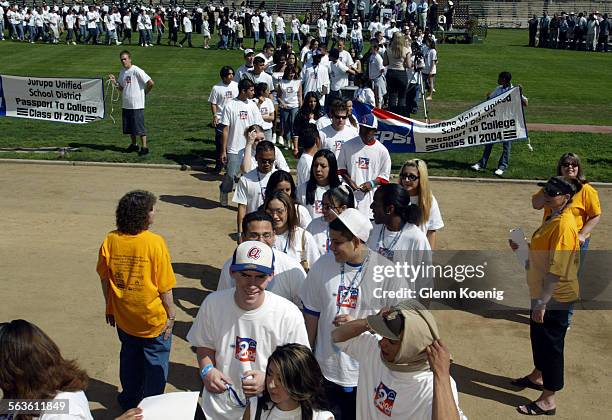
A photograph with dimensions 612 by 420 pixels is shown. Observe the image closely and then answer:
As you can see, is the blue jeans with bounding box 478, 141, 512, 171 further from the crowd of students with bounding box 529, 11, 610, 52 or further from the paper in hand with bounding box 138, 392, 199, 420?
the crowd of students with bounding box 529, 11, 610, 52

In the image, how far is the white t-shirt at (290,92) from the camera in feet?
54.1

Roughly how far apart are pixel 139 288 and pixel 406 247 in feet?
7.82

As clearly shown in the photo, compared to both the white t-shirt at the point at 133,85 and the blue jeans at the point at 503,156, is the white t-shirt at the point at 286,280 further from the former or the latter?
the white t-shirt at the point at 133,85

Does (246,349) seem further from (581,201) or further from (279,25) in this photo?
(279,25)

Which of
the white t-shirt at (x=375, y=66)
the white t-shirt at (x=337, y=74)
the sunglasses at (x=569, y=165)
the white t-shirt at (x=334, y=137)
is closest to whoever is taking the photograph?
the sunglasses at (x=569, y=165)

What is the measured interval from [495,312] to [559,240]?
2853mm

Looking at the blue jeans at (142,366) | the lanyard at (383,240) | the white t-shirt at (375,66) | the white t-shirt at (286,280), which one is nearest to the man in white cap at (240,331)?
the white t-shirt at (286,280)

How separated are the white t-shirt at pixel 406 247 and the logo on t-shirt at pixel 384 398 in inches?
84.0

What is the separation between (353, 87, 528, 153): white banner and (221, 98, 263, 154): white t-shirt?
294 centimetres

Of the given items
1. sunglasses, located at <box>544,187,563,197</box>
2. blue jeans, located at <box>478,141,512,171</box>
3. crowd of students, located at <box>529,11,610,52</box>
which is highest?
crowd of students, located at <box>529,11,610,52</box>

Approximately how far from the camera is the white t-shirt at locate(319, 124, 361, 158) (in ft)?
34.9

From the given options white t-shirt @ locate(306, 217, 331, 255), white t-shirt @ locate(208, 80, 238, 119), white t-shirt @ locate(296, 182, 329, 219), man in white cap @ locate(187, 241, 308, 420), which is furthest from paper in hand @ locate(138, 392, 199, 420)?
white t-shirt @ locate(208, 80, 238, 119)

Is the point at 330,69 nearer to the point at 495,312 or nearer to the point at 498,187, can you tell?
the point at 498,187

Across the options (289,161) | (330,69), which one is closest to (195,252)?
(289,161)
